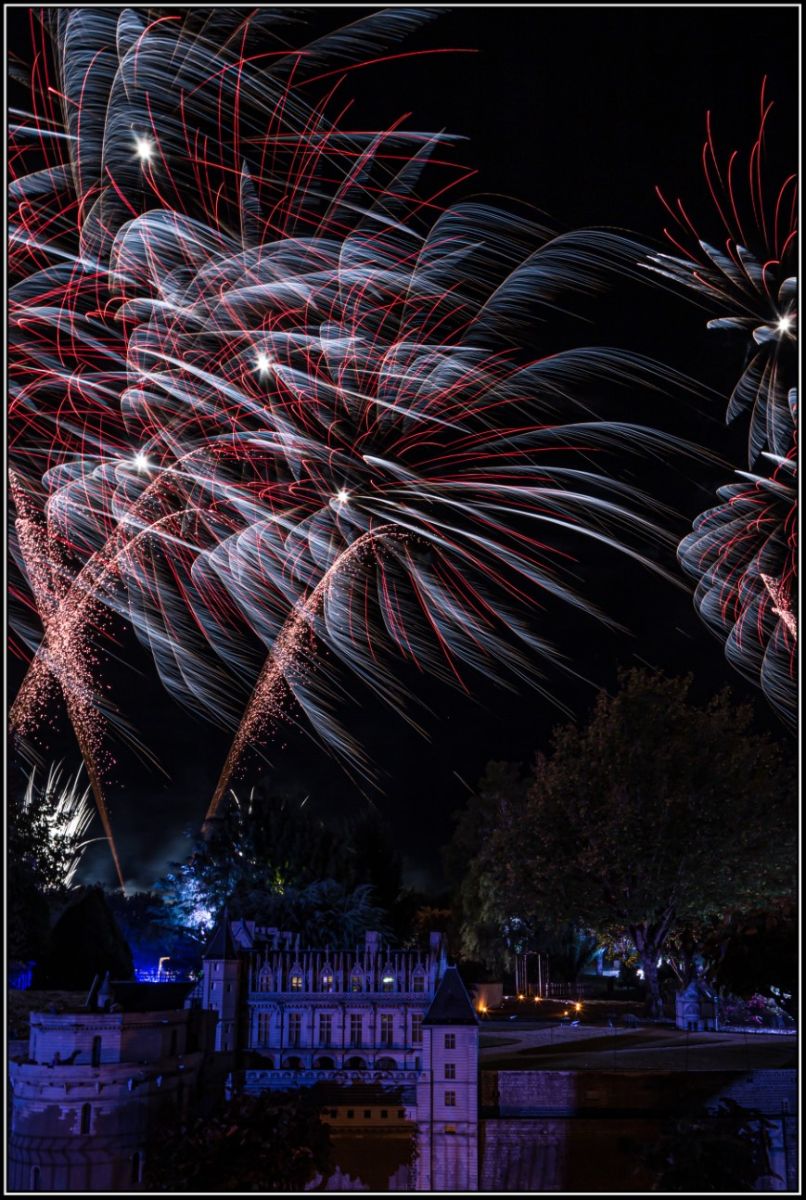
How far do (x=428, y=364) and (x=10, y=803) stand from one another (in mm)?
28552

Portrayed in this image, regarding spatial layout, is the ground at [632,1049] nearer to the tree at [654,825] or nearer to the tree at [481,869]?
the tree at [654,825]

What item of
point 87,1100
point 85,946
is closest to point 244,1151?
point 87,1100

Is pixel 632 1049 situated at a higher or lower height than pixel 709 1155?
higher

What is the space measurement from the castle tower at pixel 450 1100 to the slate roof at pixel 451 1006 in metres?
0.08

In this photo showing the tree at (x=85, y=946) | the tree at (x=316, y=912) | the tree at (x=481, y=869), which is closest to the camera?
the tree at (x=85, y=946)

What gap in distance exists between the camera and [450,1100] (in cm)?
3788

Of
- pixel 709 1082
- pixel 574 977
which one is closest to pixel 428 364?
pixel 709 1082

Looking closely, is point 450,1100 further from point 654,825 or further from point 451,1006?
point 654,825

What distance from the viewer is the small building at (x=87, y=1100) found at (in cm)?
3550

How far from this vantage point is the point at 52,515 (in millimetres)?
36125

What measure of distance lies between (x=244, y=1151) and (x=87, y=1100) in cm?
620

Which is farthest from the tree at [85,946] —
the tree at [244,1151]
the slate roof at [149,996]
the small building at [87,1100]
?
the tree at [244,1151]

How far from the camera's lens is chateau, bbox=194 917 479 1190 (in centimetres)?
3841

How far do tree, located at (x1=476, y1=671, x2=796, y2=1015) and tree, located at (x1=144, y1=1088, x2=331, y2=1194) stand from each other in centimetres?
1926
